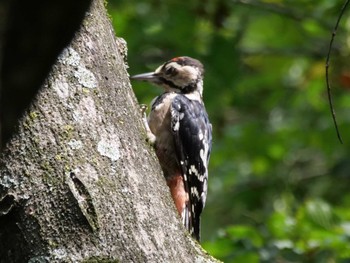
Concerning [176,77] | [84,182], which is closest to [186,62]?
[176,77]

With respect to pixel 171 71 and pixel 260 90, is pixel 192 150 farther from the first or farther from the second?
pixel 260 90

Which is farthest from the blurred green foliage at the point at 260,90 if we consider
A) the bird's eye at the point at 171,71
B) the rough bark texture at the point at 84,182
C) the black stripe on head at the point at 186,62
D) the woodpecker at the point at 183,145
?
the rough bark texture at the point at 84,182

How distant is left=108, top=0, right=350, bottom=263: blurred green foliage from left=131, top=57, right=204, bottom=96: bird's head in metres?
1.00

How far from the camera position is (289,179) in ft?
26.7

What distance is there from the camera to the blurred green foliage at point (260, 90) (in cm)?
696

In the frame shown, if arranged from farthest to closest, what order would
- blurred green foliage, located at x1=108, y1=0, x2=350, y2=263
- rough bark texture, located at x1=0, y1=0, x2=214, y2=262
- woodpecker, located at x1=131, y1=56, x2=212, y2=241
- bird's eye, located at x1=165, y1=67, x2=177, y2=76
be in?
blurred green foliage, located at x1=108, y1=0, x2=350, y2=263 < bird's eye, located at x1=165, y1=67, x2=177, y2=76 < woodpecker, located at x1=131, y1=56, x2=212, y2=241 < rough bark texture, located at x1=0, y1=0, x2=214, y2=262

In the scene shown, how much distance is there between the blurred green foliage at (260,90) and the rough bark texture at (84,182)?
305cm

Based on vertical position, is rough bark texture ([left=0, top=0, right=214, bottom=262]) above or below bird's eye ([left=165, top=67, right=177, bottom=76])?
below

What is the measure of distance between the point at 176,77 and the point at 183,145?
90 cm

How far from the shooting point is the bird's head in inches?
224

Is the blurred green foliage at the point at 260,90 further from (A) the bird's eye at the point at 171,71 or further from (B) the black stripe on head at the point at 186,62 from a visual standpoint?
(A) the bird's eye at the point at 171,71

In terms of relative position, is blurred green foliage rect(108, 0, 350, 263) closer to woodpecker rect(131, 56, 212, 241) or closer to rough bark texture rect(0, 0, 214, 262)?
woodpecker rect(131, 56, 212, 241)

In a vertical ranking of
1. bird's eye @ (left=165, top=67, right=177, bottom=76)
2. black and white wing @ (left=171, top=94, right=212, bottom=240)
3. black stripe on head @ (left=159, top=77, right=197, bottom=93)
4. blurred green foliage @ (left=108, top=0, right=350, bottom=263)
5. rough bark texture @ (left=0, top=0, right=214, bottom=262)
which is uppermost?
blurred green foliage @ (left=108, top=0, right=350, bottom=263)

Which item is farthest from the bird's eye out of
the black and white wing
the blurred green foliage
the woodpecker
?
the blurred green foliage
